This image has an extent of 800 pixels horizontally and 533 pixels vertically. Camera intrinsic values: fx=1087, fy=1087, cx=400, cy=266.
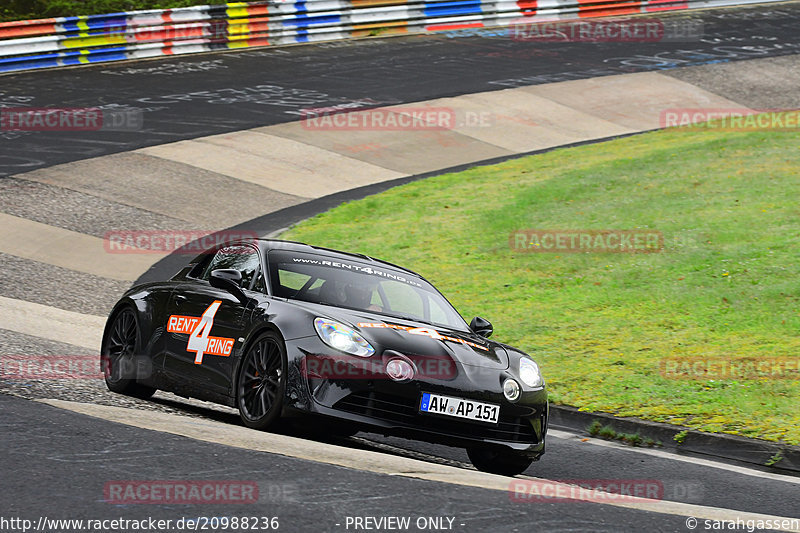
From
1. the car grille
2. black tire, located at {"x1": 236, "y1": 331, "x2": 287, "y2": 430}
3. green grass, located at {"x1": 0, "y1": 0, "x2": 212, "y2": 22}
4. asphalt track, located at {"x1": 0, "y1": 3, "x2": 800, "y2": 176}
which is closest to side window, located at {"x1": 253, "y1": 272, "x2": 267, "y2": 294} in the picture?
black tire, located at {"x1": 236, "y1": 331, "x2": 287, "y2": 430}

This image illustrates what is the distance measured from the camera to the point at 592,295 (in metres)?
13.2

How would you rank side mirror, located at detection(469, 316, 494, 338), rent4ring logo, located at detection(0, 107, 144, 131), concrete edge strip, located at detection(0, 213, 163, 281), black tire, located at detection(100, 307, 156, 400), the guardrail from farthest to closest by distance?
1. the guardrail
2. rent4ring logo, located at detection(0, 107, 144, 131)
3. concrete edge strip, located at detection(0, 213, 163, 281)
4. black tire, located at detection(100, 307, 156, 400)
5. side mirror, located at detection(469, 316, 494, 338)

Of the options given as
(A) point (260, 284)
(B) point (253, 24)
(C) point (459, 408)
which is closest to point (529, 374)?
(C) point (459, 408)

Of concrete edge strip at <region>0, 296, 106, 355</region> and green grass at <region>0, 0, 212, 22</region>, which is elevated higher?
green grass at <region>0, 0, 212, 22</region>

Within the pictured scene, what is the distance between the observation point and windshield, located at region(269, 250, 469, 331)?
25.9 feet

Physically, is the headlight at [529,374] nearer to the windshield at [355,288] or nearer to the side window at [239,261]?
the windshield at [355,288]

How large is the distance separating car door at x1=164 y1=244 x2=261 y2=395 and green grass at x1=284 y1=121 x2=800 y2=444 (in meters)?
3.09

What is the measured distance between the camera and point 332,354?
689cm

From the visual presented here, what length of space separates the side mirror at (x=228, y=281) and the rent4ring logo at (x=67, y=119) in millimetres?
15462

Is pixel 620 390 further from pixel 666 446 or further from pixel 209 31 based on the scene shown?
pixel 209 31

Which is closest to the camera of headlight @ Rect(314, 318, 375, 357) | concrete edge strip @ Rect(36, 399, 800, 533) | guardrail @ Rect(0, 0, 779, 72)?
concrete edge strip @ Rect(36, 399, 800, 533)

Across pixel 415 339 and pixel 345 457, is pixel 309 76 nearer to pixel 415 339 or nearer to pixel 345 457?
pixel 415 339

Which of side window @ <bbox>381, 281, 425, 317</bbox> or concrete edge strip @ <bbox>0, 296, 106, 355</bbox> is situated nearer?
side window @ <bbox>381, 281, 425, 317</bbox>

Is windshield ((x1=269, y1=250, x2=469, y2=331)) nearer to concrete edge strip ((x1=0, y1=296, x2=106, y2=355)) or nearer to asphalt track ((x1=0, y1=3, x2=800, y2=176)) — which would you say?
concrete edge strip ((x1=0, y1=296, x2=106, y2=355))
